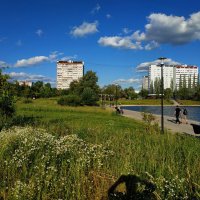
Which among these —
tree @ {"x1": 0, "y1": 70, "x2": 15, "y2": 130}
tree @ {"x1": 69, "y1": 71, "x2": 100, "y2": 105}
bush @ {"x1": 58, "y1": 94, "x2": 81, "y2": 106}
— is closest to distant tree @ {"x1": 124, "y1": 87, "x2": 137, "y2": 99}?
tree @ {"x1": 69, "y1": 71, "x2": 100, "y2": 105}

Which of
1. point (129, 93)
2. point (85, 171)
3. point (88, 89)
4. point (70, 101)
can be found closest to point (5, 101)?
point (85, 171)

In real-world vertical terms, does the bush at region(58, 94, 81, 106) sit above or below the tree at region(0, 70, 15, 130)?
below

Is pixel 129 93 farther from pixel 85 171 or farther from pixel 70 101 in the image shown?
pixel 85 171

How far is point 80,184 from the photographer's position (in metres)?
5.56

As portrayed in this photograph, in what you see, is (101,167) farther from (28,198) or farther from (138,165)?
(28,198)

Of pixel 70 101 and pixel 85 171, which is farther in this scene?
pixel 70 101

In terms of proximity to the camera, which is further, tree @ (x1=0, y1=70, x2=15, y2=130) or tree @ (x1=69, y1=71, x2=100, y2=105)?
tree @ (x1=69, y1=71, x2=100, y2=105)

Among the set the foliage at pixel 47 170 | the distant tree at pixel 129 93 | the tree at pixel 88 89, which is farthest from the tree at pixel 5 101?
the distant tree at pixel 129 93

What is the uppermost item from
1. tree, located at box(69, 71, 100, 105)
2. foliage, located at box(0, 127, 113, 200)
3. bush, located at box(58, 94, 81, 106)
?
tree, located at box(69, 71, 100, 105)

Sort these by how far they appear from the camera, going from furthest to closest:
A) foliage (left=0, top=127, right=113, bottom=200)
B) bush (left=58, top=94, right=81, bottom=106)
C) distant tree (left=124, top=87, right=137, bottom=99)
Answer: distant tree (left=124, top=87, right=137, bottom=99) < bush (left=58, top=94, right=81, bottom=106) < foliage (left=0, top=127, right=113, bottom=200)

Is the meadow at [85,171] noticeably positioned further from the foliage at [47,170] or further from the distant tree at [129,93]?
the distant tree at [129,93]

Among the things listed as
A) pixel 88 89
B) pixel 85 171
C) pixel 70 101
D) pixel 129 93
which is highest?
pixel 88 89

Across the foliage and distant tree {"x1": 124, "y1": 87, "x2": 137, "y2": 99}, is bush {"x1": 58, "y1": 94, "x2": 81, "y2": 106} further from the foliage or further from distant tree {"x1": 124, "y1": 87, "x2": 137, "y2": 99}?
distant tree {"x1": 124, "y1": 87, "x2": 137, "y2": 99}

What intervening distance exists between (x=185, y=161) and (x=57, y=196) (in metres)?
2.73
